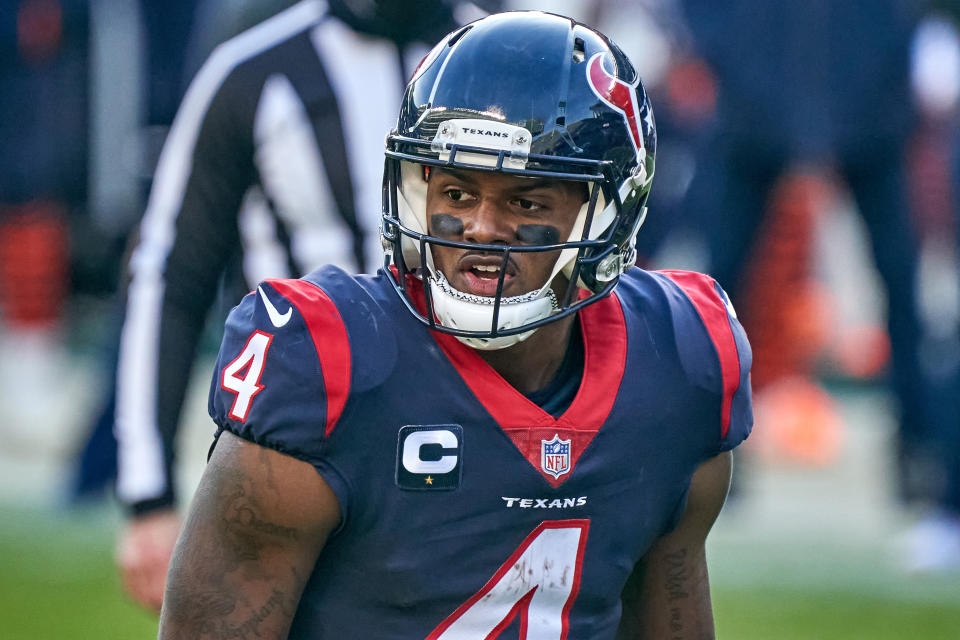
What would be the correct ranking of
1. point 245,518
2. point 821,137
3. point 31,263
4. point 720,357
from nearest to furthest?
1. point 245,518
2. point 720,357
3. point 821,137
4. point 31,263

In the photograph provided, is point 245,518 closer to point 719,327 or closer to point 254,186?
point 719,327

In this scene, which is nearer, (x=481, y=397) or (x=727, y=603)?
(x=481, y=397)

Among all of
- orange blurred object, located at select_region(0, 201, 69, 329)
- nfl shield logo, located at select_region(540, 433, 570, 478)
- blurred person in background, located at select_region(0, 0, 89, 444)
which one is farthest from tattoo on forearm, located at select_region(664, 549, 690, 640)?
orange blurred object, located at select_region(0, 201, 69, 329)

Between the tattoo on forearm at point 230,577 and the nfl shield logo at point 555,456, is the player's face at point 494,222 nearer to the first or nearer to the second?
the nfl shield logo at point 555,456

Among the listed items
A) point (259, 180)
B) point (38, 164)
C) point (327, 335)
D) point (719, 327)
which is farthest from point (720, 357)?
point (38, 164)

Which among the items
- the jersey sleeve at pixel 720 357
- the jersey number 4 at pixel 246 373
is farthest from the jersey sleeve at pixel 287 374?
the jersey sleeve at pixel 720 357

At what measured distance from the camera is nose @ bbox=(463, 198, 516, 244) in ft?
7.02

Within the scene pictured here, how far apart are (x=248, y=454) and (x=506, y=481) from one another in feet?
1.18

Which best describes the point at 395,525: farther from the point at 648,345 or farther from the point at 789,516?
the point at 789,516

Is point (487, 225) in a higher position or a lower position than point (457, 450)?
higher

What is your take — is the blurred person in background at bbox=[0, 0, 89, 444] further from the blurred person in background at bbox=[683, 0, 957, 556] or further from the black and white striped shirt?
the black and white striped shirt

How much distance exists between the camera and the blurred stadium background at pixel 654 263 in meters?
4.65

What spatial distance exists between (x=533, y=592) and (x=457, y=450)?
246 millimetres

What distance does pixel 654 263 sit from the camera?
20.8ft
